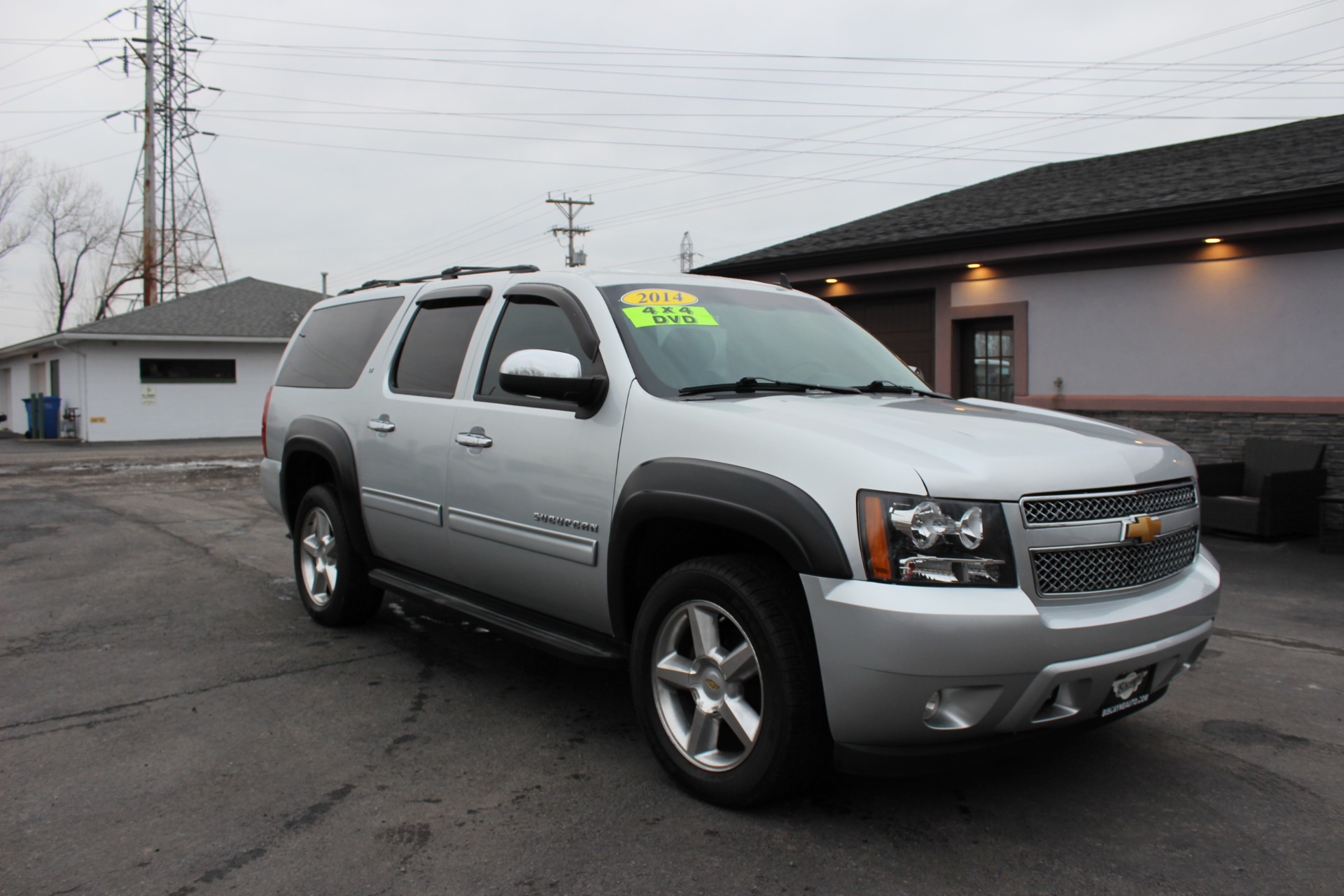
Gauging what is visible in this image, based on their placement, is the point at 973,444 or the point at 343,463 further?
the point at 343,463

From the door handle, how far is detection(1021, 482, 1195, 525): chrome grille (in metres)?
2.30

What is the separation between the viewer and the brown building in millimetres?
9234

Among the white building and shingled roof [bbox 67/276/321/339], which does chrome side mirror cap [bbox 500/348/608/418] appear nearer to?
the white building

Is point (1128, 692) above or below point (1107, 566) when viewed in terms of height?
below

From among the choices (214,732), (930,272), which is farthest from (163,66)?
(214,732)

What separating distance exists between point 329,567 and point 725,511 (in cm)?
343

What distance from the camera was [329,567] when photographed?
5.72 metres

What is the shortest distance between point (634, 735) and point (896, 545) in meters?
1.72

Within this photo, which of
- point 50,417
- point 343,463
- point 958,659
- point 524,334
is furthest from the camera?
point 50,417

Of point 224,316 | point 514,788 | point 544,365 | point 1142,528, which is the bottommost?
point 514,788

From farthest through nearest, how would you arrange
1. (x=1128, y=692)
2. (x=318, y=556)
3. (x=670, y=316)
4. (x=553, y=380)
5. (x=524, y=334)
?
(x=318, y=556), (x=524, y=334), (x=670, y=316), (x=553, y=380), (x=1128, y=692)

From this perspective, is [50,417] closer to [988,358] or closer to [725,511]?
[988,358]

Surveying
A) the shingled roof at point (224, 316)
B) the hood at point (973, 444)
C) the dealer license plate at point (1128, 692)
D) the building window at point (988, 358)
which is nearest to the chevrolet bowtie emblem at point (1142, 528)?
the hood at point (973, 444)

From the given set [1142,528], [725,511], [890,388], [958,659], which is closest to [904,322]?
[890,388]
